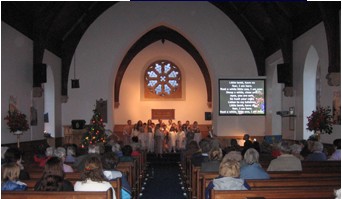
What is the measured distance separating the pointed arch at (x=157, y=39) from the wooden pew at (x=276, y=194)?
1689cm

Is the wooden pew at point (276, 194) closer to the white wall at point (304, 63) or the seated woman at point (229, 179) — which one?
the seated woman at point (229, 179)

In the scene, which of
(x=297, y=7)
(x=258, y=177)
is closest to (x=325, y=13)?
(x=297, y=7)

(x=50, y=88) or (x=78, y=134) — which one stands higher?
(x=50, y=88)

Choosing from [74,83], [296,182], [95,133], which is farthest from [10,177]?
[74,83]

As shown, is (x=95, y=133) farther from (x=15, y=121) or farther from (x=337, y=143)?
(x=337, y=143)

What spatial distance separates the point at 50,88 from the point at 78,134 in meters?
1.97

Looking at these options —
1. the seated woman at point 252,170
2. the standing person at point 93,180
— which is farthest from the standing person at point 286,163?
the standing person at point 93,180

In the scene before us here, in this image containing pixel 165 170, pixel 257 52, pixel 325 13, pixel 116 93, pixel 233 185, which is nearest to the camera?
pixel 233 185

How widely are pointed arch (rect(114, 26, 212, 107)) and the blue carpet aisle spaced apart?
624 cm

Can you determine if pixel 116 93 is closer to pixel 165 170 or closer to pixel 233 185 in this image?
pixel 165 170

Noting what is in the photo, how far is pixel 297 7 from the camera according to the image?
13.8 meters

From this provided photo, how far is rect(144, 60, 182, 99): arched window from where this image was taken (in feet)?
83.4

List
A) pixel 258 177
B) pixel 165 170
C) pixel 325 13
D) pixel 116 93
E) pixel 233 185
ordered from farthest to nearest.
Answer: pixel 116 93 < pixel 165 170 < pixel 325 13 < pixel 258 177 < pixel 233 185

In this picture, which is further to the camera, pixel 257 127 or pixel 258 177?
pixel 257 127
